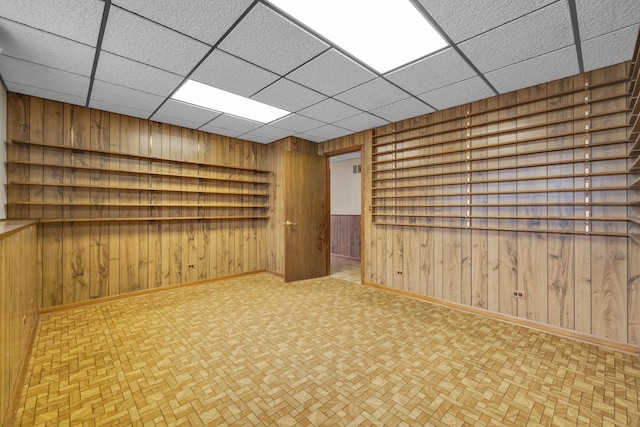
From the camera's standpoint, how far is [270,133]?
4547 mm

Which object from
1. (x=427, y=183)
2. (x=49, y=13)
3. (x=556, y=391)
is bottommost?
(x=556, y=391)

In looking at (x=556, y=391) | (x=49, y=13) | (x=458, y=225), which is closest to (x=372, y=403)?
(x=556, y=391)

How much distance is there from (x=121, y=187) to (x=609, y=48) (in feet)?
17.0

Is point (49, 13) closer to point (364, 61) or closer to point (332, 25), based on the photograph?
point (332, 25)

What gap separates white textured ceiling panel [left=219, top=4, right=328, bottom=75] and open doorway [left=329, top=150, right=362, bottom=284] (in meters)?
4.29

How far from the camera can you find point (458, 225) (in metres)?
3.33

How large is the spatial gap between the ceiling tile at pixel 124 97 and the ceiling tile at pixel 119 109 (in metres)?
0.05

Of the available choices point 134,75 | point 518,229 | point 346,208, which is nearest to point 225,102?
point 134,75

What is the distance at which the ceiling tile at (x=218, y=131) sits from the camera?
4.22 m

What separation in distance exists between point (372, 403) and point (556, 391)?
124cm

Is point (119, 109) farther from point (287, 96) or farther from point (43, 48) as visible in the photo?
point (287, 96)

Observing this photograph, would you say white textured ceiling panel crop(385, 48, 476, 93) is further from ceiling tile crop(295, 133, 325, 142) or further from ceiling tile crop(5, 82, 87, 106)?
ceiling tile crop(5, 82, 87, 106)

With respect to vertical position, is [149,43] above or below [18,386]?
above

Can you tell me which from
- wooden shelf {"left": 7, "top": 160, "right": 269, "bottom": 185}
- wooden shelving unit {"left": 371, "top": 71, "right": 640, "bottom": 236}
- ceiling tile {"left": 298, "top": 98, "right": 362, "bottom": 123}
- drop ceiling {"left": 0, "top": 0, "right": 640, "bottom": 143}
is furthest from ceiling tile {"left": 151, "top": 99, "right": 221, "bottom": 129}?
wooden shelving unit {"left": 371, "top": 71, "right": 640, "bottom": 236}
